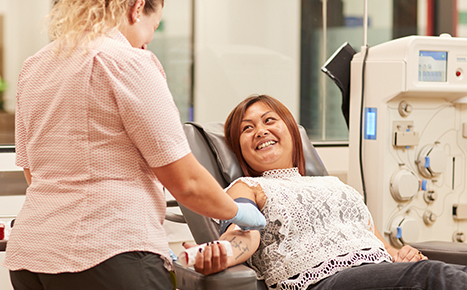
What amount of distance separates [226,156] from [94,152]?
0.99 meters

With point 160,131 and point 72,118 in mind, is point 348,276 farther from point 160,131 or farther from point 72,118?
point 72,118

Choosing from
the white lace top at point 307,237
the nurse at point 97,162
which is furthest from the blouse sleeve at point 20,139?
the white lace top at point 307,237

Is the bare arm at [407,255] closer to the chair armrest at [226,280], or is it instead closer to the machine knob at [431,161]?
the machine knob at [431,161]

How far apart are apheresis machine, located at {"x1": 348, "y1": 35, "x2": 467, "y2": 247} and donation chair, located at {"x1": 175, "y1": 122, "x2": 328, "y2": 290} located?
1.04 ft

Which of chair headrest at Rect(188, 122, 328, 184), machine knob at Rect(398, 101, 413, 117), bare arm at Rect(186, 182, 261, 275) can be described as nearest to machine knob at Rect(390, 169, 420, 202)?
machine knob at Rect(398, 101, 413, 117)

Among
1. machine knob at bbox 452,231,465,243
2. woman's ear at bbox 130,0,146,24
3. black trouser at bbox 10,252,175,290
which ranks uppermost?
woman's ear at bbox 130,0,146,24

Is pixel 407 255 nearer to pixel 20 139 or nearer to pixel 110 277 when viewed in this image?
pixel 110 277

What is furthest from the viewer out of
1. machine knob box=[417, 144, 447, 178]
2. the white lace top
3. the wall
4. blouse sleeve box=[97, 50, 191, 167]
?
the wall

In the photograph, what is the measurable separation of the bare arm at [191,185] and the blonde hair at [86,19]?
0.30 metres

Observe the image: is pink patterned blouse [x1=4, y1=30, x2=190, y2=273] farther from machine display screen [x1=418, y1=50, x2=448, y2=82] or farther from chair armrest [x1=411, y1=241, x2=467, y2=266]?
machine display screen [x1=418, y1=50, x2=448, y2=82]

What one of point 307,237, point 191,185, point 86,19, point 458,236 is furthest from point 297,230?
point 458,236

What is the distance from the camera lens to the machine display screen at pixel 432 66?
2230mm

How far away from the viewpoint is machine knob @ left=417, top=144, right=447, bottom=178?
234cm

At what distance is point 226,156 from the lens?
1.97 metres
